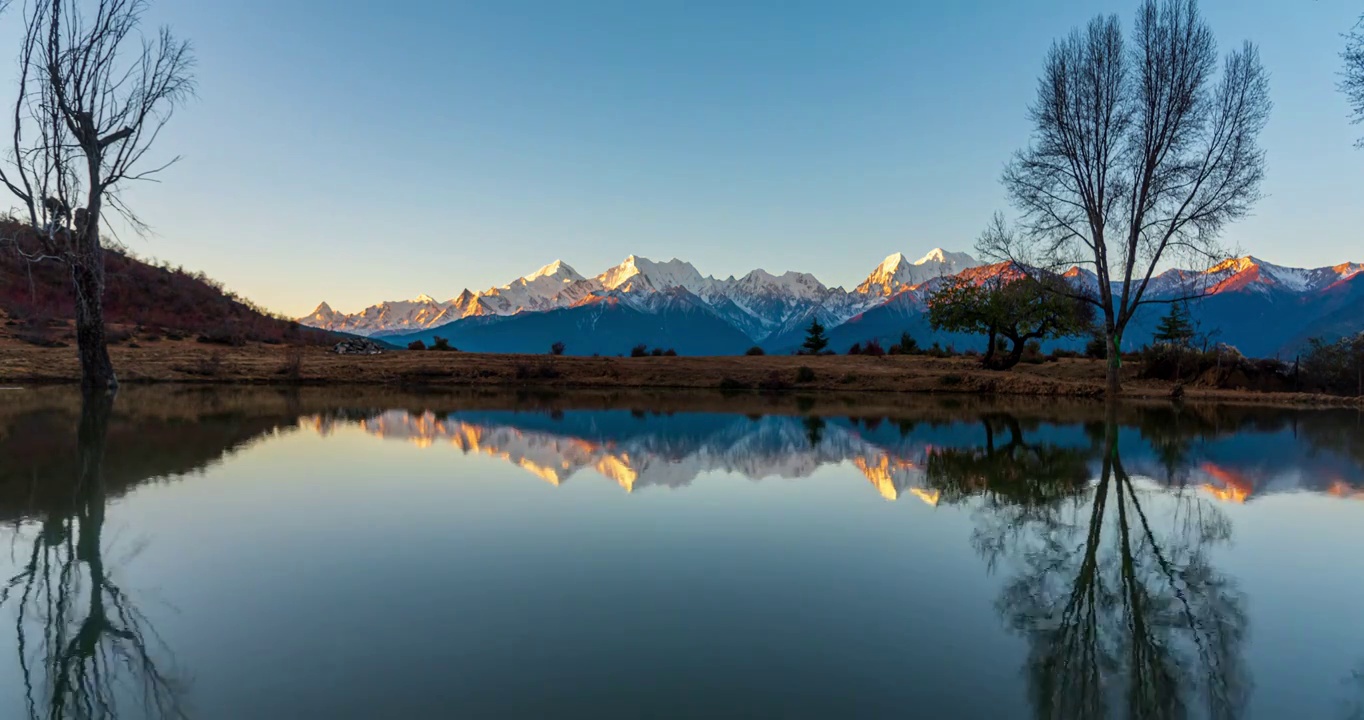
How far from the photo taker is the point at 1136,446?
48.0 feet

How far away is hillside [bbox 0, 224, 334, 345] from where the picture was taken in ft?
129

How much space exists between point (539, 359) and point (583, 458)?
2805 cm

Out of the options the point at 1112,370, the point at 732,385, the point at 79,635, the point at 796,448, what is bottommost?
the point at 79,635

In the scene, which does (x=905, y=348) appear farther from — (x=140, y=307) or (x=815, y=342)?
(x=140, y=307)

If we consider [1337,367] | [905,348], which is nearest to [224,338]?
[905,348]

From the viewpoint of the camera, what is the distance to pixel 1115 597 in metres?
5.43

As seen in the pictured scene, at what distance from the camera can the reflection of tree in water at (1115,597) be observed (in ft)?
12.9

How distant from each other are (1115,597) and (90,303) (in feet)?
100

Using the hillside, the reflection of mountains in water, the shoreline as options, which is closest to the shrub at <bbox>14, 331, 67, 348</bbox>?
the hillside

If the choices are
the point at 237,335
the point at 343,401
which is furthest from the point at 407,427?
the point at 237,335

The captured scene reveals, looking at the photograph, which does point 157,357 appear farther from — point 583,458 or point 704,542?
point 704,542

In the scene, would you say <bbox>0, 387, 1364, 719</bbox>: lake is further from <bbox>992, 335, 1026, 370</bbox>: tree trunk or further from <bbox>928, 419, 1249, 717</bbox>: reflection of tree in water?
<bbox>992, 335, 1026, 370</bbox>: tree trunk

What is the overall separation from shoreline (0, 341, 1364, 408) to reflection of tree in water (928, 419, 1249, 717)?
24162mm

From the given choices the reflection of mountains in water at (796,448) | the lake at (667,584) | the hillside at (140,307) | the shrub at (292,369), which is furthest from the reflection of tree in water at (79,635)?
the hillside at (140,307)
